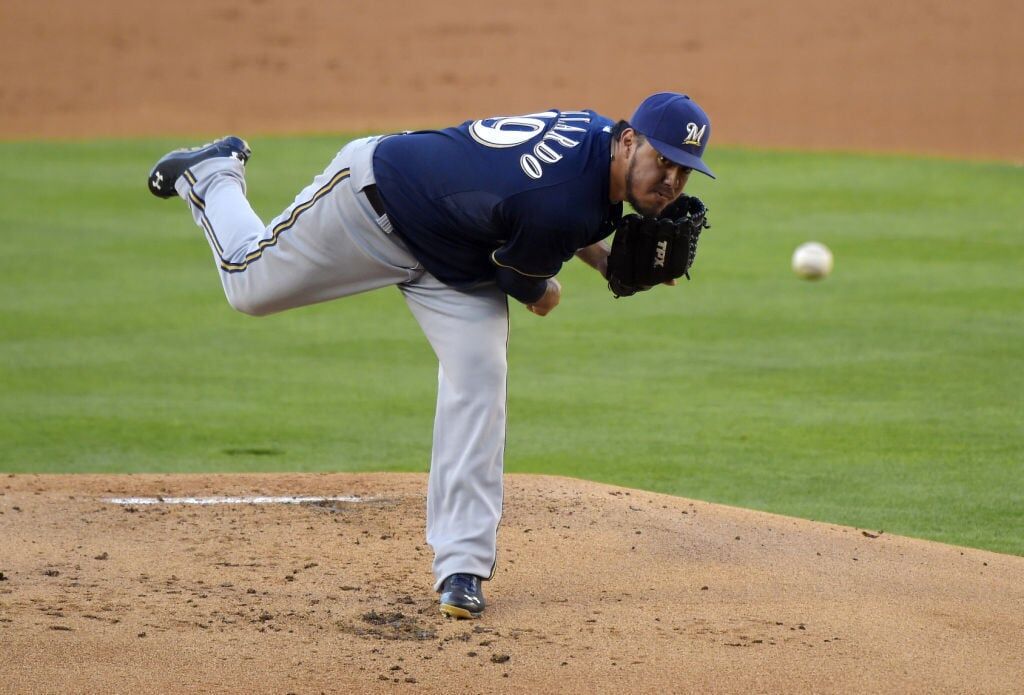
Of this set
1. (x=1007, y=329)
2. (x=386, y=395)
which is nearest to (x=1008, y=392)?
(x=1007, y=329)

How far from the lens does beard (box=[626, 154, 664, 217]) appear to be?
420 centimetres

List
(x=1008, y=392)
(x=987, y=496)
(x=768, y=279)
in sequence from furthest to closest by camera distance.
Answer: (x=768, y=279) → (x=1008, y=392) → (x=987, y=496)

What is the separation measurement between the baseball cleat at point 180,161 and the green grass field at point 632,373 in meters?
2.12

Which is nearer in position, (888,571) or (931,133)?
(888,571)

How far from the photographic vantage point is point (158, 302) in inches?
437

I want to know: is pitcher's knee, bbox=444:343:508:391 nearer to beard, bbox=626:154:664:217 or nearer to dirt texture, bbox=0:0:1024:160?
beard, bbox=626:154:664:217

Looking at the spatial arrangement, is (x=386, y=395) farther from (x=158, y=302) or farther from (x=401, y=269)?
(x=401, y=269)

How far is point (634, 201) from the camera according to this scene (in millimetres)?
4297

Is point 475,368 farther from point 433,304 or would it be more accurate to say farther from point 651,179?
point 651,179

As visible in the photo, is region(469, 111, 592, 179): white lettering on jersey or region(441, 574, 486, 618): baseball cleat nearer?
region(469, 111, 592, 179): white lettering on jersey

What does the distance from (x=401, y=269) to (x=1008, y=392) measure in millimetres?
5032

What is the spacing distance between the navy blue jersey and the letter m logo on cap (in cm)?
24

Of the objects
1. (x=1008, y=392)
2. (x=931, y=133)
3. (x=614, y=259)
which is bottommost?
(x=1008, y=392)

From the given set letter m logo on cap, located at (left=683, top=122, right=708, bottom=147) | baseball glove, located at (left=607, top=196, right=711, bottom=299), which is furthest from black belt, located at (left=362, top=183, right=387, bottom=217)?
letter m logo on cap, located at (left=683, top=122, right=708, bottom=147)
